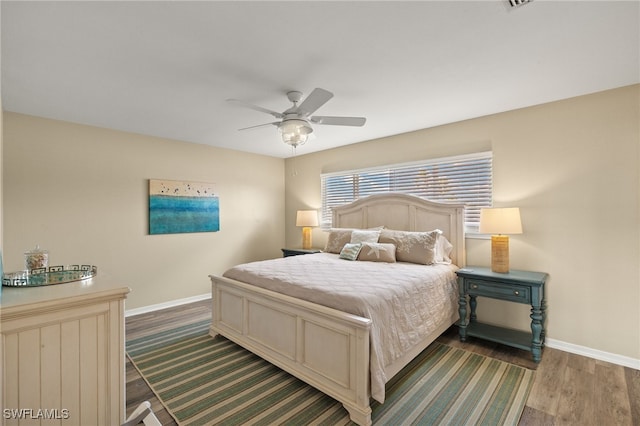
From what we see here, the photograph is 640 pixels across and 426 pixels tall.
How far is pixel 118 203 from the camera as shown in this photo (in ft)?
12.4

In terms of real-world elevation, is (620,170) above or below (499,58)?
below

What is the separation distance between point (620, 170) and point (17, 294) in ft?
14.4

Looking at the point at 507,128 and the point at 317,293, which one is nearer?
the point at 317,293

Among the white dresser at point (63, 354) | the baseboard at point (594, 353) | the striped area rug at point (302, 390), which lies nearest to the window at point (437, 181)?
the baseboard at point (594, 353)

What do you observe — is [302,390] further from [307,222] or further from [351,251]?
[307,222]

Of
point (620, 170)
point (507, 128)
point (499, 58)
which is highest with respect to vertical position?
point (499, 58)

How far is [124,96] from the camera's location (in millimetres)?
2730

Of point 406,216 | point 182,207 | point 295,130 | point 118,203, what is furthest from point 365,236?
point 118,203

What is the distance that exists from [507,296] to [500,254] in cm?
43

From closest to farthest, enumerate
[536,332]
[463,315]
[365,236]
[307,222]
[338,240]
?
[536,332] → [463,315] → [365,236] → [338,240] → [307,222]

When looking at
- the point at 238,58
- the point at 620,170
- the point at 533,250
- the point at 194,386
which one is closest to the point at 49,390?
the point at 194,386

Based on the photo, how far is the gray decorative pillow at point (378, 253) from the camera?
11.0ft

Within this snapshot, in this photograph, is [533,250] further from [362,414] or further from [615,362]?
[362,414]

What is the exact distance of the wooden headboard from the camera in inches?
136
